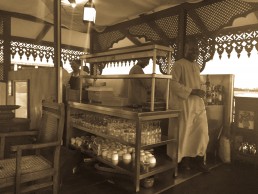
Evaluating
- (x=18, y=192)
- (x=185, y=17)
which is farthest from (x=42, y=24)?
(x=18, y=192)

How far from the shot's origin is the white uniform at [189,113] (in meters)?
3.78

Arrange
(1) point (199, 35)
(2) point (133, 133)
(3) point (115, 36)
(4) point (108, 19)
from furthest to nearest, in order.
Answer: (3) point (115, 36) → (4) point (108, 19) → (1) point (199, 35) → (2) point (133, 133)

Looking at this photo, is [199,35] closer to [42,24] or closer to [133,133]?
[133,133]

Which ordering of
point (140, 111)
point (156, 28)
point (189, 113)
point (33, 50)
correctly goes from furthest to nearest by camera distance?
point (33, 50)
point (156, 28)
point (189, 113)
point (140, 111)

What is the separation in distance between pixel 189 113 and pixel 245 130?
1390 millimetres

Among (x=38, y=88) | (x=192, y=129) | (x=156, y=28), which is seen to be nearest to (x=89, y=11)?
(x=38, y=88)

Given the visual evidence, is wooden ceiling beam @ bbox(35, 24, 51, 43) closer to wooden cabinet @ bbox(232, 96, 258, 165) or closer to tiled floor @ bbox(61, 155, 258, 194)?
tiled floor @ bbox(61, 155, 258, 194)

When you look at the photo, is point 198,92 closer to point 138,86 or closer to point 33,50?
point 138,86

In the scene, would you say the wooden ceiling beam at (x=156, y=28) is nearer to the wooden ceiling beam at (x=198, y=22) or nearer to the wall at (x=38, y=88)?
the wooden ceiling beam at (x=198, y=22)

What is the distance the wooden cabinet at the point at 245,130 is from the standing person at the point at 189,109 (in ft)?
3.23

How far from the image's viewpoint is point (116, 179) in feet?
10.9

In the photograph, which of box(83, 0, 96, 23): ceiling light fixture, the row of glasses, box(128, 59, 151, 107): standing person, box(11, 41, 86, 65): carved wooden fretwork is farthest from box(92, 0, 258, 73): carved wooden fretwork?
box(11, 41, 86, 65): carved wooden fretwork

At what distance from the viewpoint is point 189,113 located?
148 inches

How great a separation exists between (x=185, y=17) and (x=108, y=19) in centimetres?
166
